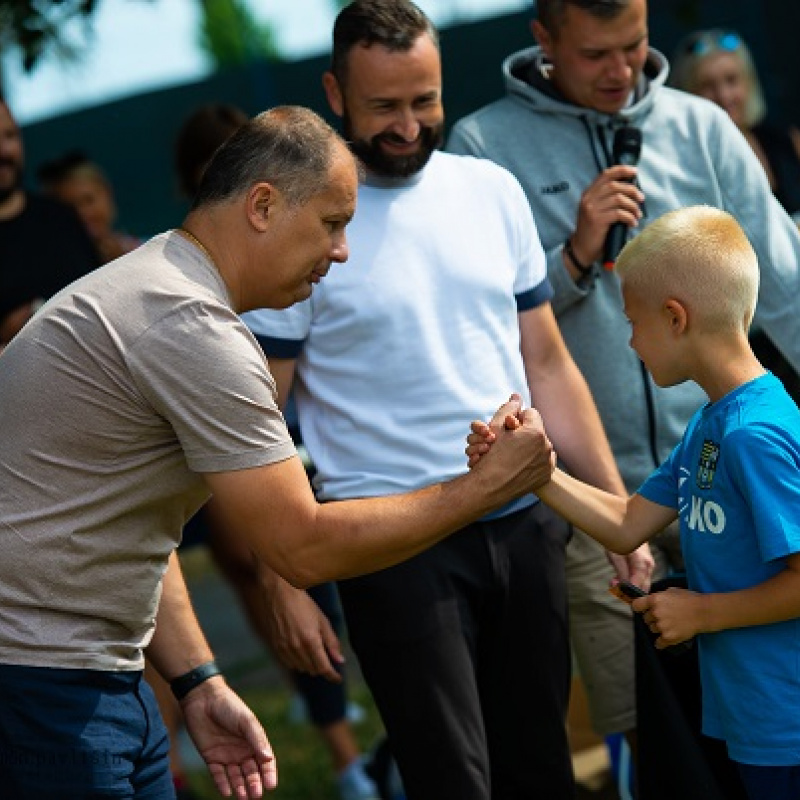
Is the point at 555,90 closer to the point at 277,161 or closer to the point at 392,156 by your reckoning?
the point at 392,156

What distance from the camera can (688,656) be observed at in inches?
144

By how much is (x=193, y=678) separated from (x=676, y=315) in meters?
1.20

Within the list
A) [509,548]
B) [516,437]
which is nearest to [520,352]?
[509,548]

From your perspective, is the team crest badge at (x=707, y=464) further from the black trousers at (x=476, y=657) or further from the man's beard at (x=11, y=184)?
the man's beard at (x=11, y=184)

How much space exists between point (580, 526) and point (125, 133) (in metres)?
9.66

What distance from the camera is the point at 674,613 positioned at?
11.2ft

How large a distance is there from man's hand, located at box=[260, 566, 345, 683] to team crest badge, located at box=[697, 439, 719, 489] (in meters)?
0.98

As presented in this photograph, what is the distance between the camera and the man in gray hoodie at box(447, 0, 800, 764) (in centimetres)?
441

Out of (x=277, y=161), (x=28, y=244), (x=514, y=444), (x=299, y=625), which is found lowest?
(x=299, y=625)

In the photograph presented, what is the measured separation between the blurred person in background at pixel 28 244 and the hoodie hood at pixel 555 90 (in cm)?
177

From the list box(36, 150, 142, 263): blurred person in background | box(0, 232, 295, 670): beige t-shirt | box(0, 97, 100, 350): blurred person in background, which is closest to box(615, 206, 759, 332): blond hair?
box(0, 232, 295, 670): beige t-shirt

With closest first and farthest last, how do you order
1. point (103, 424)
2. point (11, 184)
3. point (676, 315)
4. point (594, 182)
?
1. point (103, 424)
2. point (676, 315)
3. point (594, 182)
4. point (11, 184)

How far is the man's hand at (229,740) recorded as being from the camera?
3.38 metres

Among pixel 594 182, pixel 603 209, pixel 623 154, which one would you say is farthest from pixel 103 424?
pixel 623 154
